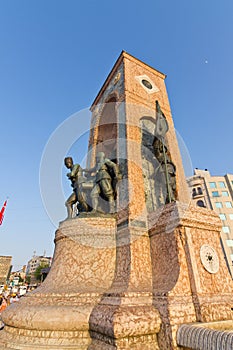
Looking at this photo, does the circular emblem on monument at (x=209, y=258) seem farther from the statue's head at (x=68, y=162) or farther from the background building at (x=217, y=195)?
the background building at (x=217, y=195)

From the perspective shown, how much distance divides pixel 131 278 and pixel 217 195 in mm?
40124

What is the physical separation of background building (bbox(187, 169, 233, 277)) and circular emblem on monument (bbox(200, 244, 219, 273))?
34.2 m

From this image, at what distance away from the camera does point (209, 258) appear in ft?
14.4

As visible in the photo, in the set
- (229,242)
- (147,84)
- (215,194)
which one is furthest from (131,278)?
(215,194)

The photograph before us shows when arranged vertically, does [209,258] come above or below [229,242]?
below

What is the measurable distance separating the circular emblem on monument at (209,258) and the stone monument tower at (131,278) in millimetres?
20

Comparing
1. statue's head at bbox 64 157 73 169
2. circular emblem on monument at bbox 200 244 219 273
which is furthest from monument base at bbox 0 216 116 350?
statue's head at bbox 64 157 73 169

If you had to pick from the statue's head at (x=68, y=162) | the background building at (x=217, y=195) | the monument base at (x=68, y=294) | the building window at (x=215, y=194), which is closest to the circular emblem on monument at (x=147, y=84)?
the statue's head at (x=68, y=162)

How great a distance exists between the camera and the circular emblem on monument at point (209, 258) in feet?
14.0

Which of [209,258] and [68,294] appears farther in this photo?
[209,258]

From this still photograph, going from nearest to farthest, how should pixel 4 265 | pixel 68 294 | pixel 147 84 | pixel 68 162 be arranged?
pixel 68 294 → pixel 68 162 → pixel 147 84 → pixel 4 265

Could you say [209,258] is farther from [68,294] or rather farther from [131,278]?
[68,294]

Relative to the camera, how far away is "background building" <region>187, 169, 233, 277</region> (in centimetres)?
3691

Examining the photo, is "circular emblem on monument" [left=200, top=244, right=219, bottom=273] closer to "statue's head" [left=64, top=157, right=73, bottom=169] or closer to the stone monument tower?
the stone monument tower
